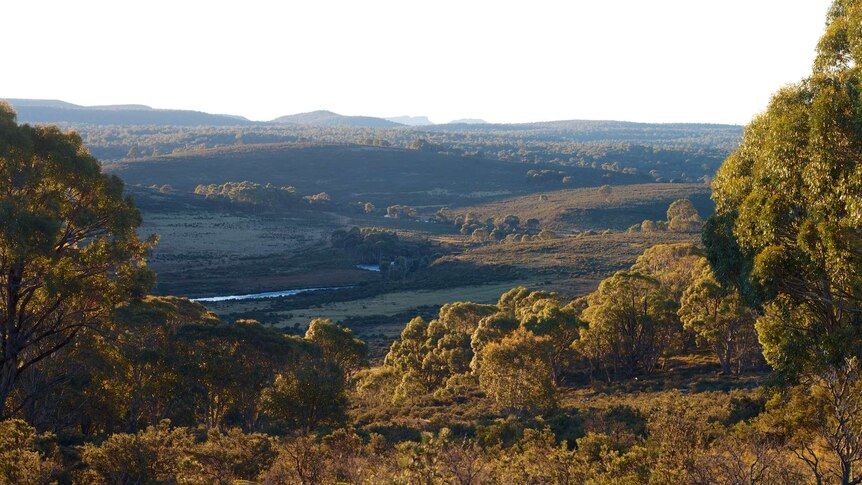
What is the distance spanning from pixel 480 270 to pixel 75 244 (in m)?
96.2

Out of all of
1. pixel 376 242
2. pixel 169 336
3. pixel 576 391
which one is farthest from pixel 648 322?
pixel 376 242

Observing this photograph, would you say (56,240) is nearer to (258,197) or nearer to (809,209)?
(809,209)

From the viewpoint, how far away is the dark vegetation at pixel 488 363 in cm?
1327

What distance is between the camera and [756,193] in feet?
46.5

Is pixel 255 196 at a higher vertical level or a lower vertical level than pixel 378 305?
higher

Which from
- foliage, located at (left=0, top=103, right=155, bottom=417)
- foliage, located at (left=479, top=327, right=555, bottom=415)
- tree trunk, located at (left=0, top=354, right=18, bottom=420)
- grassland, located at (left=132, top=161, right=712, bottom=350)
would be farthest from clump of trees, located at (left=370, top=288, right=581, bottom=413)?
tree trunk, located at (left=0, top=354, right=18, bottom=420)

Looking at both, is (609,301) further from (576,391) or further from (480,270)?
(480,270)

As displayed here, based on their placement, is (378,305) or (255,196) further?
(255,196)

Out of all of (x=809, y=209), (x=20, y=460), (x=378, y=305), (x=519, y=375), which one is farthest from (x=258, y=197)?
(x=809, y=209)

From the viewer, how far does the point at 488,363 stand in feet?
111

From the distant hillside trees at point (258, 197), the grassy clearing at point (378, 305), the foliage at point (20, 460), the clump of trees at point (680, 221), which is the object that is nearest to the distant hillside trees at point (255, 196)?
the distant hillside trees at point (258, 197)

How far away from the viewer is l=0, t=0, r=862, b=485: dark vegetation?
13.3m

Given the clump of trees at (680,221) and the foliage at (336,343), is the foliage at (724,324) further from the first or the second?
the clump of trees at (680,221)

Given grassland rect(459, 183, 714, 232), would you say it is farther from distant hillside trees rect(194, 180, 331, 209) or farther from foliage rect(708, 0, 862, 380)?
foliage rect(708, 0, 862, 380)
